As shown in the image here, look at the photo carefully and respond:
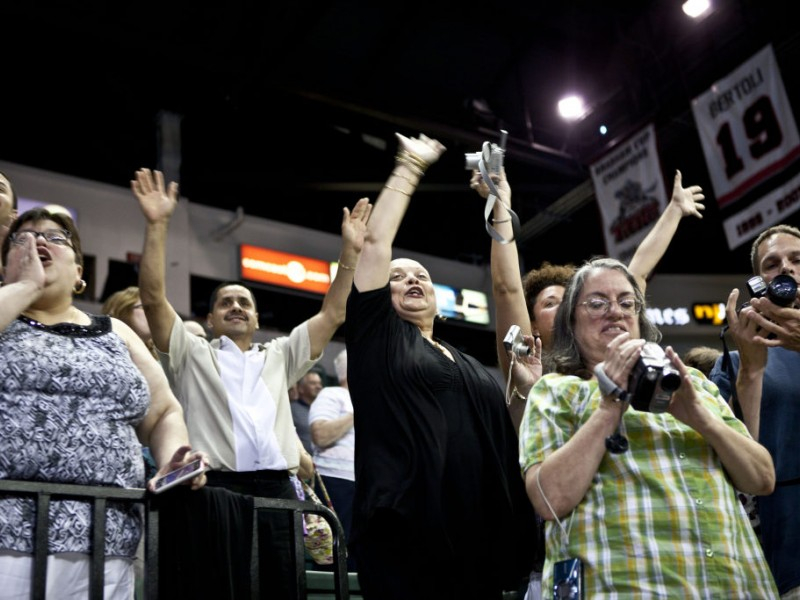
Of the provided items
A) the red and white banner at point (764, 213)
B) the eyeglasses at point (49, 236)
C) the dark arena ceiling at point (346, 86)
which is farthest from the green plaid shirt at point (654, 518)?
the dark arena ceiling at point (346, 86)

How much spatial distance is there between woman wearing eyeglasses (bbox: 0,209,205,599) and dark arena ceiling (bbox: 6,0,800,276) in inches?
252

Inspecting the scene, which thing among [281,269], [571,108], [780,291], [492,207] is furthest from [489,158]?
[281,269]

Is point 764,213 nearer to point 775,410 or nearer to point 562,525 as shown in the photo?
point 775,410

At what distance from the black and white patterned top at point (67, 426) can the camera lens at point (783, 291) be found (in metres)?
1.69

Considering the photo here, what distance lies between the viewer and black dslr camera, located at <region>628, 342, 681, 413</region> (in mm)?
1872

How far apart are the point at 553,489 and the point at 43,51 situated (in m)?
8.36

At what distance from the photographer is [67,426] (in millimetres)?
2197

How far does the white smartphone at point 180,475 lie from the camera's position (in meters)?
2.21

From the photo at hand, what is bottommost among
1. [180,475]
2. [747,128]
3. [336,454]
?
[180,475]

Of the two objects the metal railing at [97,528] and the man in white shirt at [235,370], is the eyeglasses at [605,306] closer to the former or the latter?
the metal railing at [97,528]

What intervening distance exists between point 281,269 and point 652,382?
368 inches

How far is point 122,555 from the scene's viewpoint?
224cm

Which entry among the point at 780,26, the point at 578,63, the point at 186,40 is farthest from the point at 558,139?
the point at 186,40

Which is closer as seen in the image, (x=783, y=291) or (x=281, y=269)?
(x=783, y=291)
